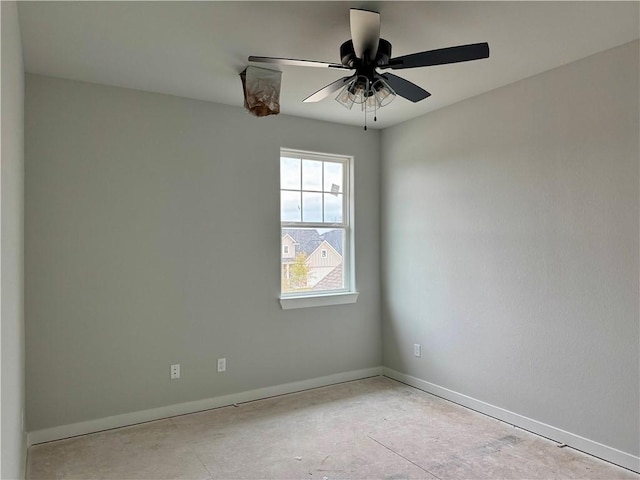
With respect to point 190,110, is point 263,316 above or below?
below

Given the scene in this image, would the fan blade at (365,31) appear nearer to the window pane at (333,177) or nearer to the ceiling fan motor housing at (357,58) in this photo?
the ceiling fan motor housing at (357,58)

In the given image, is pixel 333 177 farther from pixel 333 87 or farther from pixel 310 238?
pixel 333 87

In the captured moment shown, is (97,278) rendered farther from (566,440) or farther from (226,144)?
(566,440)

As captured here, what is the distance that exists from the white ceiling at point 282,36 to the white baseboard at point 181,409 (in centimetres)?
249

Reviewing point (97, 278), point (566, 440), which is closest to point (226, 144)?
point (97, 278)

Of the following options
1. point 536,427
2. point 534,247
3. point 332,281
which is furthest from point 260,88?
point 536,427

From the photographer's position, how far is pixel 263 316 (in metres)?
4.01

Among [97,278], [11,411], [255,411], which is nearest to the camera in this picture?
[11,411]

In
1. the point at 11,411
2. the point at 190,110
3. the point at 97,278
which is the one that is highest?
the point at 190,110

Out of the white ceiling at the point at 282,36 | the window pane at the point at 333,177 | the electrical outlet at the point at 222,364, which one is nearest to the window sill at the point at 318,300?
the electrical outlet at the point at 222,364

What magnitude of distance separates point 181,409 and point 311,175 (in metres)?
2.37

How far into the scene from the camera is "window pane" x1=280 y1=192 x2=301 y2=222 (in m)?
4.21

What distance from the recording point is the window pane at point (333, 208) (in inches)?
177

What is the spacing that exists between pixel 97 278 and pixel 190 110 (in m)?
1.51
